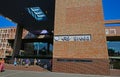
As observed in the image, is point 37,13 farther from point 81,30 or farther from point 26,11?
point 81,30

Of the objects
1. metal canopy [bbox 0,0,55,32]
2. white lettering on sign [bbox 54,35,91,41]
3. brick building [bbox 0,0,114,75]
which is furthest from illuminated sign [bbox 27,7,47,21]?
white lettering on sign [bbox 54,35,91,41]

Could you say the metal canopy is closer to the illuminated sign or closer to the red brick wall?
the illuminated sign

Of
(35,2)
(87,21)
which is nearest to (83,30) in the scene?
(87,21)

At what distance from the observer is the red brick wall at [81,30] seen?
16.8 metres

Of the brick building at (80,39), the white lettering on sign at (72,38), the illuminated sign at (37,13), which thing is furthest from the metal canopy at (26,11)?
the white lettering on sign at (72,38)

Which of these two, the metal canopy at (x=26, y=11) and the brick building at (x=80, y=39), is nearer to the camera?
the brick building at (x=80, y=39)

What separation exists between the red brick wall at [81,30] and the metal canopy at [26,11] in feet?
22.3

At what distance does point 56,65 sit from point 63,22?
17.4ft

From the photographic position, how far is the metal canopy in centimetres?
2612

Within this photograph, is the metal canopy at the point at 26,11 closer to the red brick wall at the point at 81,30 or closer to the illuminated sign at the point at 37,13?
the illuminated sign at the point at 37,13

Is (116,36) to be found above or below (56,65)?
above

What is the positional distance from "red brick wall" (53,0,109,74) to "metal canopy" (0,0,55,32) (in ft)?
22.3

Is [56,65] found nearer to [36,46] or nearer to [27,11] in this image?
[27,11]

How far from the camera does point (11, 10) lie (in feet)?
95.9
